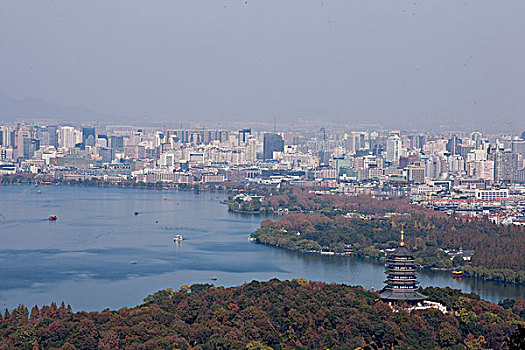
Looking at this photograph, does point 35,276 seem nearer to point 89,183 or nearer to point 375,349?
point 375,349

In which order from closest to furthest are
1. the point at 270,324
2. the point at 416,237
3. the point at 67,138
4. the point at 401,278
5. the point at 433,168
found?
the point at 270,324, the point at 401,278, the point at 416,237, the point at 433,168, the point at 67,138

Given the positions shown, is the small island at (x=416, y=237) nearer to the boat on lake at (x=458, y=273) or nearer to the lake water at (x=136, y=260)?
the boat on lake at (x=458, y=273)

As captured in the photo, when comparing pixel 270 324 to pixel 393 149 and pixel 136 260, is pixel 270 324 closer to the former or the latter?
pixel 136 260

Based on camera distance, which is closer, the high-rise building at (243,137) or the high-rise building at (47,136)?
the high-rise building at (47,136)

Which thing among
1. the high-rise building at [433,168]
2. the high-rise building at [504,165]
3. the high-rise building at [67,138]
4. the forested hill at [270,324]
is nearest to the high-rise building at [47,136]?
the high-rise building at [67,138]

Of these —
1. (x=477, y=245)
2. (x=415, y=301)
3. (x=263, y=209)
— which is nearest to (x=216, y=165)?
(x=263, y=209)

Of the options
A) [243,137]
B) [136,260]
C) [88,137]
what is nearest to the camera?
[136,260]

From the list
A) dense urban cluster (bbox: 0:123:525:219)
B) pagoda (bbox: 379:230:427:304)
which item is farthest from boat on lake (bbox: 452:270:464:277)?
dense urban cluster (bbox: 0:123:525:219)

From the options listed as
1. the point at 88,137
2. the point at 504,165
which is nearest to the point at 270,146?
the point at 88,137
